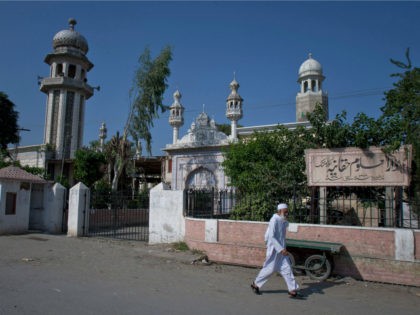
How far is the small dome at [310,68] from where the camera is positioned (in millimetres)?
29266

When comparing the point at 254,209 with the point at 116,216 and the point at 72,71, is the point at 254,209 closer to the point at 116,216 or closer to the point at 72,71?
the point at 116,216

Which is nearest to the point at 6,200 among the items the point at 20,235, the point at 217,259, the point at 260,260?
the point at 20,235

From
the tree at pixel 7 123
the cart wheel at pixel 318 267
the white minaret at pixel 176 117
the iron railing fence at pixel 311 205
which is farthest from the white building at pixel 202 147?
the cart wheel at pixel 318 267

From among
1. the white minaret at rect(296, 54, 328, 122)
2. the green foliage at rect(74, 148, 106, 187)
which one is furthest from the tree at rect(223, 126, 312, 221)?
the white minaret at rect(296, 54, 328, 122)

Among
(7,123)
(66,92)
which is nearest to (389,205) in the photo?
(66,92)

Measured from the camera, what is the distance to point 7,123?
30.6 m

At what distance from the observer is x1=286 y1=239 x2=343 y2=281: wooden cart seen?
7258 mm

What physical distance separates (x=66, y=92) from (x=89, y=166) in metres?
12.6

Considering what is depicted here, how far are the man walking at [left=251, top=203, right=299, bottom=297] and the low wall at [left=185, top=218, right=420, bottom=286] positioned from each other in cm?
220

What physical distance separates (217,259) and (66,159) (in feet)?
79.0

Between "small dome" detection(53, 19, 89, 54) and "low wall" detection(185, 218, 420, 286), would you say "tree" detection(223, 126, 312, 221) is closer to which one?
"low wall" detection(185, 218, 420, 286)

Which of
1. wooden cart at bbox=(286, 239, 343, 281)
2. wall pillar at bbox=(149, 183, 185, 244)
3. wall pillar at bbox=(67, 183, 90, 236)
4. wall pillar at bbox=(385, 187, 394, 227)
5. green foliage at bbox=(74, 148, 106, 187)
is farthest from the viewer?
green foliage at bbox=(74, 148, 106, 187)

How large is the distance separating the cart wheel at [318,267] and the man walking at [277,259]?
1.66 meters

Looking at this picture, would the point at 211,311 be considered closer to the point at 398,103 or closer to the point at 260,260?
the point at 260,260
